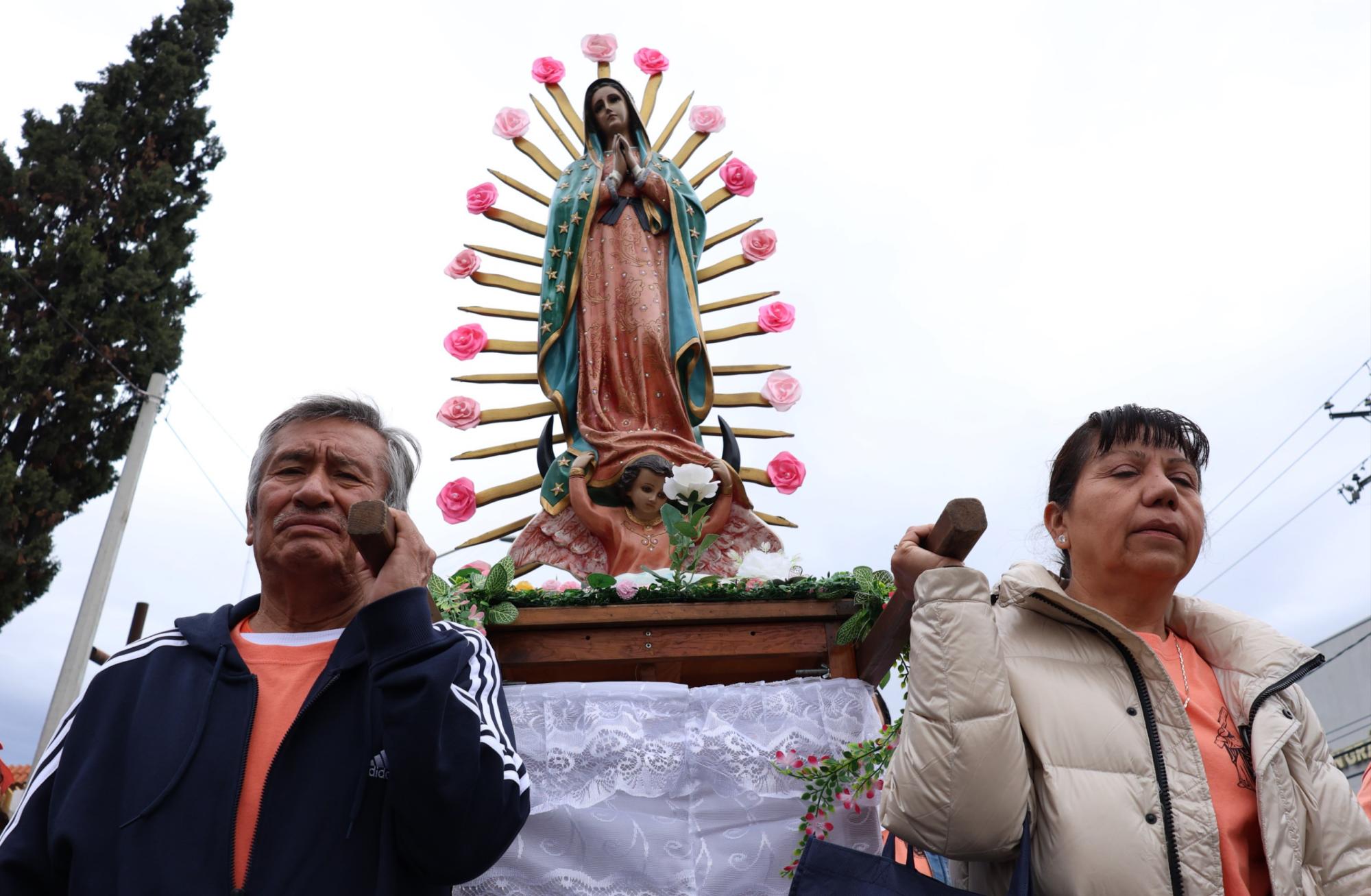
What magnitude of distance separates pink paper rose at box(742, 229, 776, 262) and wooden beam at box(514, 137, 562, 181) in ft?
3.64

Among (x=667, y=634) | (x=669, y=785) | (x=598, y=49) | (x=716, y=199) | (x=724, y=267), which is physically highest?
(x=598, y=49)

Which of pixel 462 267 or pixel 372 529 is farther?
pixel 462 267

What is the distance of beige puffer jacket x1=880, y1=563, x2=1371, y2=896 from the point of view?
1824mm

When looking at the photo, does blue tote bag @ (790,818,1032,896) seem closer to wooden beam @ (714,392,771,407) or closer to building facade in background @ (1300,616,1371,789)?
wooden beam @ (714,392,771,407)

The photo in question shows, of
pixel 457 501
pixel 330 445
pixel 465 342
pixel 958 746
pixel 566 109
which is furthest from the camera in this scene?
pixel 566 109

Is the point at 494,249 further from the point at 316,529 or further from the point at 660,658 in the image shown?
the point at 316,529

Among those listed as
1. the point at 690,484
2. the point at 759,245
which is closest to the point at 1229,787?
the point at 690,484

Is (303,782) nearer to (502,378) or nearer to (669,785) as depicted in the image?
(669,785)

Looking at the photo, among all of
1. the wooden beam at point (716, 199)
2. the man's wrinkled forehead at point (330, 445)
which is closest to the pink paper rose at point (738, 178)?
the wooden beam at point (716, 199)

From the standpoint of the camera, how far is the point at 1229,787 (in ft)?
6.47

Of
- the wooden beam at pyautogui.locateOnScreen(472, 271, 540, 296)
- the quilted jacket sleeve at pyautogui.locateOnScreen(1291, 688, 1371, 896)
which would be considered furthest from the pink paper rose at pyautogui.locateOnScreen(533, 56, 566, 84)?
the quilted jacket sleeve at pyautogui.locateOnScreen(1291, 688, 1371, 896)

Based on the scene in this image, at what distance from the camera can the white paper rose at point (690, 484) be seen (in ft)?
13.0

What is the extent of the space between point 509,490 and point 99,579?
6231mm

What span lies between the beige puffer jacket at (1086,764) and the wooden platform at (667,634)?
901mm
